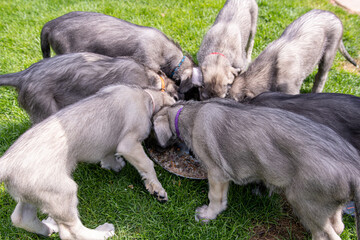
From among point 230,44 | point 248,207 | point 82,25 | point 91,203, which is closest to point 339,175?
point 248,207

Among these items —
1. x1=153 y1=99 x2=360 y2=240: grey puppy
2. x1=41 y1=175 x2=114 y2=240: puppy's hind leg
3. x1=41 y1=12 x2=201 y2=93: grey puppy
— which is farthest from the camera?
x1=41 y1=12 x2=201 y2=93: grey puppy

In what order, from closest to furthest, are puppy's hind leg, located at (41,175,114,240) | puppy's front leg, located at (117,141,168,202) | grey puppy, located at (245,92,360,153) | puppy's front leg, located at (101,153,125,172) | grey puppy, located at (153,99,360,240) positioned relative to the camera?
grey puppy, located at (153,99,360,240) → puppy's hind leg, located at (41,175,114,240) → grey puppy, located at (245,92,360,153) → puppy's front leg, located at (117,141,168,202) → puppy's front leg, located at (101,153,125,172)

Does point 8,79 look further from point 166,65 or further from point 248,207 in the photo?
point 248,207

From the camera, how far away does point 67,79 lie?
12.1ft

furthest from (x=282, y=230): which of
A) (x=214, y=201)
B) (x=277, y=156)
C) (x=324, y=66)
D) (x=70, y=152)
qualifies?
(x=324, y=66)

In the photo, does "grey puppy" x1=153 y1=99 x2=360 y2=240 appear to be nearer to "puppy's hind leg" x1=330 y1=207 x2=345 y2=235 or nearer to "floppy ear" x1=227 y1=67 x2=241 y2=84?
"puppy's hind leg" x1=330 y1=207 x2=345 y2=235

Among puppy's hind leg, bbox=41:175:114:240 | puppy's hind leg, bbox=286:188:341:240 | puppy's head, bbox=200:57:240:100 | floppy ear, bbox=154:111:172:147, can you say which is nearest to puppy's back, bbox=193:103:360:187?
puppy's hind leg, bbox=286:188:341:240

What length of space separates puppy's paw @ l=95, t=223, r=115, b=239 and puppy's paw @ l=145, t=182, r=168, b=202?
57 cm

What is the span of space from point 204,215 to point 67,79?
2.26 metres

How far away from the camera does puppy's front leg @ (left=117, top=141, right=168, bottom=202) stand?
3.36 meters

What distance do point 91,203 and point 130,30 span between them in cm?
268

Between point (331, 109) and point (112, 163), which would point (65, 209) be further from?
point (331, 109)

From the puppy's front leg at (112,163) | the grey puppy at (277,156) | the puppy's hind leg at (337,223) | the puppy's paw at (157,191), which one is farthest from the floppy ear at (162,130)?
the puppy's hind leg at (337,223)

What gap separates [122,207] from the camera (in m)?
3.58
